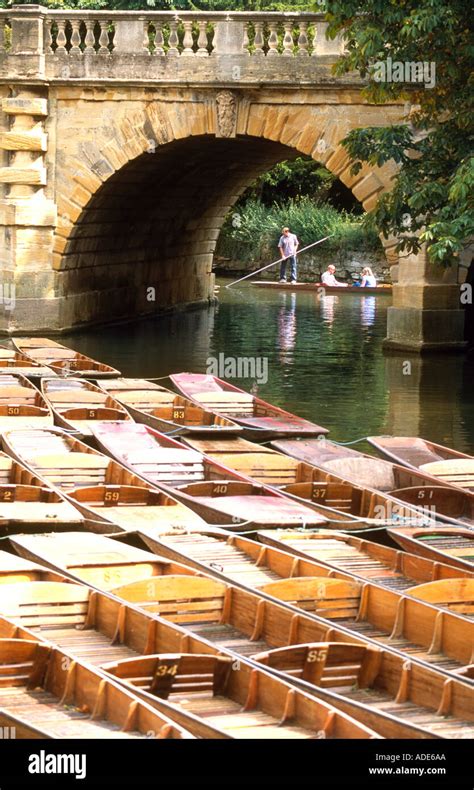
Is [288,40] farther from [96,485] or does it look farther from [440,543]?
[440,543]

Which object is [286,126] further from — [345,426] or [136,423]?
[136,423]

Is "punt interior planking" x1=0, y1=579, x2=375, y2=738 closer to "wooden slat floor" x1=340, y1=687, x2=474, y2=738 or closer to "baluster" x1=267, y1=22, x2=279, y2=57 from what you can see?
"wooden slat floor" x1=340, y1=687, x2=474, y2=738

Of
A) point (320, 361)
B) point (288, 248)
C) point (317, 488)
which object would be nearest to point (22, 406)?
point (317, 488)

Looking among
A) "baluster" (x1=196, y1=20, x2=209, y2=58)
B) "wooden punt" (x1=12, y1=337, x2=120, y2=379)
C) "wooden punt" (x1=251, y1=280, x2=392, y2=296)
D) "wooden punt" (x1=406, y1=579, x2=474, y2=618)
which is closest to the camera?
"wooden punt" (x1=406, y1=579, x2=474, y2=618)

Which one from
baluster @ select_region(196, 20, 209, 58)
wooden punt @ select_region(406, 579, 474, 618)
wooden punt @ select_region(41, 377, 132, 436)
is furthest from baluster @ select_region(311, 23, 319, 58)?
→ wooden punt @ select_region(406, 579, 474, 618)

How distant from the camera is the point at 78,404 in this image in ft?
51.2

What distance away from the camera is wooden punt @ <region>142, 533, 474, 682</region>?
828cm

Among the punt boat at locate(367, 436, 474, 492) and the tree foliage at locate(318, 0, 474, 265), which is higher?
the tree foliage at locate(318, 0, 474, 265)

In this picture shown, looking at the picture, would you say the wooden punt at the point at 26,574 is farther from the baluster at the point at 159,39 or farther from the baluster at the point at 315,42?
the baluster at the point at 159,39

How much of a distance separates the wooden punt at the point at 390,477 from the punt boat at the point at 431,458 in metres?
0.18

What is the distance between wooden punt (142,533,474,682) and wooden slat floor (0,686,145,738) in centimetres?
170

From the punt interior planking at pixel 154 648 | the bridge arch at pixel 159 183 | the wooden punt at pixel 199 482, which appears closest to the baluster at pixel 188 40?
the bridge arch at pixel 159 183

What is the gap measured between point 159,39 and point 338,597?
513 inches

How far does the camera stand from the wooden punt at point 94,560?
30.4 feet
